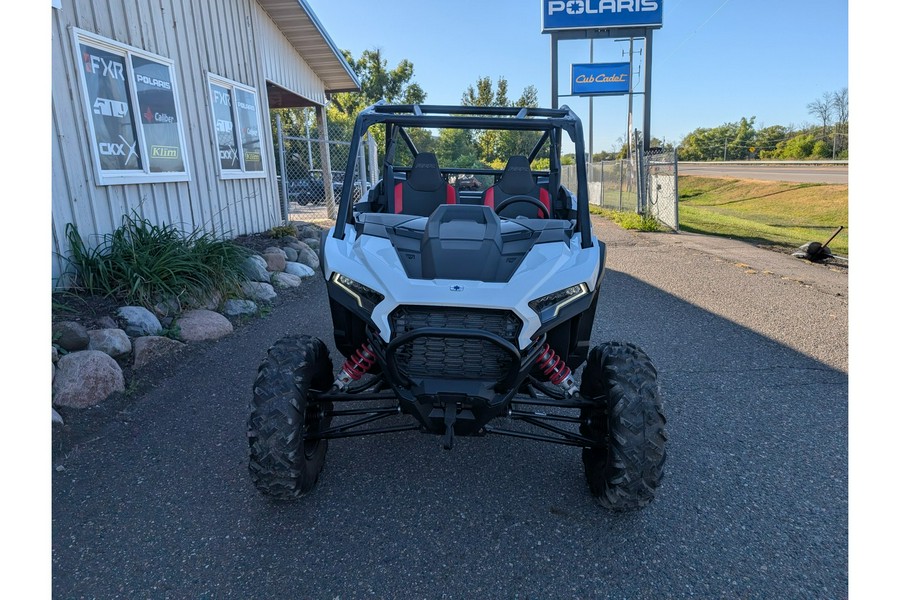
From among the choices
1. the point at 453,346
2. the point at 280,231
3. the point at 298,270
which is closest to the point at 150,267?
the point at 298,270

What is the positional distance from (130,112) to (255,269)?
7.15 ft

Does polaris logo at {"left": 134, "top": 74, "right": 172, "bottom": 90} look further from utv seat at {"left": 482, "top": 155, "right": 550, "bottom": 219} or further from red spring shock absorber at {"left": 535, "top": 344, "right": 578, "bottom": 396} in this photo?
red spring shock absorber at {"left": 535, "top": 344, "right": 578, "bottom": 396}

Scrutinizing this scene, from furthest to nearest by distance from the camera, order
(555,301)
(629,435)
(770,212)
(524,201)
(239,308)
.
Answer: (770,212), (239,308), (524,201), (555,301), (629,435)

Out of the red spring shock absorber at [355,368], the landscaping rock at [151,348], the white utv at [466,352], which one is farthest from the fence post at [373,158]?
the red spring shock absorber at [355,368]

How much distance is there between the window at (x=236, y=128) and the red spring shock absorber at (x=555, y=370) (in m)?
6.96

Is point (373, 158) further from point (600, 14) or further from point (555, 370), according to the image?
point (555, 370)

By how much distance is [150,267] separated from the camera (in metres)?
5.18

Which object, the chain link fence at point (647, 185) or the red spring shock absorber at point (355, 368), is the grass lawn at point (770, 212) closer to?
the chain link fence at point (647, 185)

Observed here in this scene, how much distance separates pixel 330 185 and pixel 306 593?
507 inches

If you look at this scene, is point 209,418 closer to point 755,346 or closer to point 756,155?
point 755,346

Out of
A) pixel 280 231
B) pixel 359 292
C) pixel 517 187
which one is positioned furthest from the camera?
pixel 280 231

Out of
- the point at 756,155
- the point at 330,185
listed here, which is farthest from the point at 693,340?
the point at 756,155

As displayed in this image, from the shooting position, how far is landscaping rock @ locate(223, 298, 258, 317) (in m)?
5.52

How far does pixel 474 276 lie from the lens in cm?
260
